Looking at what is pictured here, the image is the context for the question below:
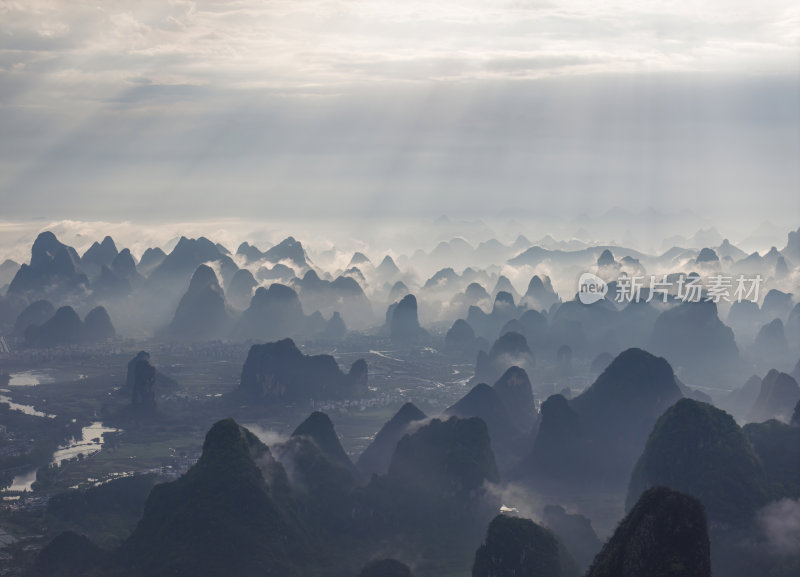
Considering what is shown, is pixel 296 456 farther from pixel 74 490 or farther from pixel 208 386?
pixel 208 386

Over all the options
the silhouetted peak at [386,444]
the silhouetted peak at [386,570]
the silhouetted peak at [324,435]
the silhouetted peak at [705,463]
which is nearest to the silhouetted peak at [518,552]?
the silhouetted peak at [386,570]

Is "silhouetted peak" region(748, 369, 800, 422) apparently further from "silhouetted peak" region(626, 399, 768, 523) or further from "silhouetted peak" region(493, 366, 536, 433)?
"silhouetted peak" region(626, 399, 768, 523)

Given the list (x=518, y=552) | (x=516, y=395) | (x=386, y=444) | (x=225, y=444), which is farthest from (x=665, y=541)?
(x=516, y=395)

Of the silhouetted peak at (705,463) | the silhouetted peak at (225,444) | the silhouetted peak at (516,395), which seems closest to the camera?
the silhouetted peak at (705,463)

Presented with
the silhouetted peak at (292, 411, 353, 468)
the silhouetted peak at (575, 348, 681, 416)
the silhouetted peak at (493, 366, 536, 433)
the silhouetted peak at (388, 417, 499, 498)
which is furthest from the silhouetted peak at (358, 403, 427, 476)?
the silhouetted peak at (575, 348, 681, 416)

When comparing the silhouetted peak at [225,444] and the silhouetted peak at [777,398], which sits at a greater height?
the silhouetted peak at [225,444]

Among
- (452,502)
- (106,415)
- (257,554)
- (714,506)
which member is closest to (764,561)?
(714,506)

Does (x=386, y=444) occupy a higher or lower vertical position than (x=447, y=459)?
lower

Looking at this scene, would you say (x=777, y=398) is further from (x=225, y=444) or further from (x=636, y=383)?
(x=225, y=444)

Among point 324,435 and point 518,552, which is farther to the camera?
point 324,435

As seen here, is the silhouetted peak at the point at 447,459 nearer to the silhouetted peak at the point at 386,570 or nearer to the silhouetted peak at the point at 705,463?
the silhouetted peak at the point at 705,463

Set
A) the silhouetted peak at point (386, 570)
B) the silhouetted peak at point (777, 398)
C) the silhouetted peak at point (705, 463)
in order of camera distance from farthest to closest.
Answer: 1. the silhouetted peak at point (777, 398)
2. the silhouetted peak at point (705, 463)
3. the silhouetted peak at point (386, 570)
